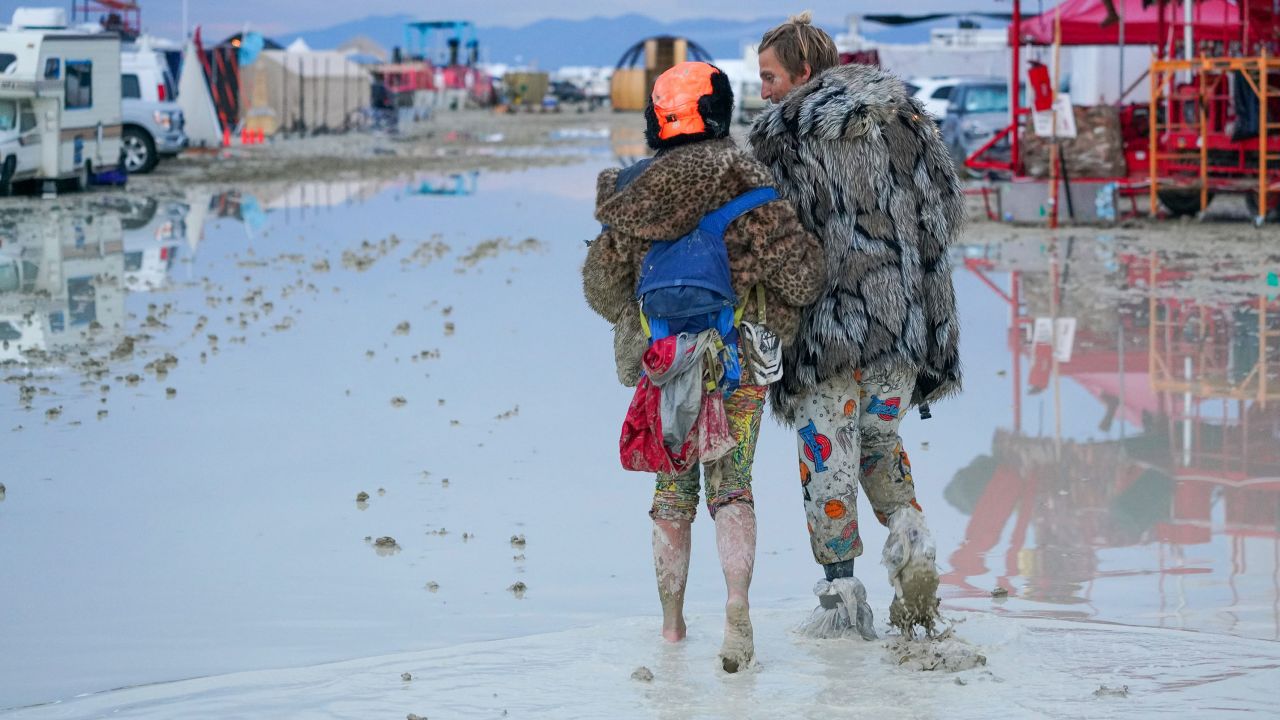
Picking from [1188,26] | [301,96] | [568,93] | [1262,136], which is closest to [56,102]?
[1188,26]

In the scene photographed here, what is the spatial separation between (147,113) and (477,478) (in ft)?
74.8

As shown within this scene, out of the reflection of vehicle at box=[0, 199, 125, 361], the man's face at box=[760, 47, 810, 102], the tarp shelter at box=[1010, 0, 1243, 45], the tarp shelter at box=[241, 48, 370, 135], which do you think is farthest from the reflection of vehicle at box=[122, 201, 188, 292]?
the tarp shelter at box=[241, 48, 370, 135]

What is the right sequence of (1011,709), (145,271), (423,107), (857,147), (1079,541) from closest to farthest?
(1011,709), (857,147), (1079,541), (145,271), (423,107)

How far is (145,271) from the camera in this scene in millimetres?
14133

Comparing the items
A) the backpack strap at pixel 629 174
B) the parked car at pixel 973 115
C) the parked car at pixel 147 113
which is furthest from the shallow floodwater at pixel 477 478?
the parked car at pixel 147 113

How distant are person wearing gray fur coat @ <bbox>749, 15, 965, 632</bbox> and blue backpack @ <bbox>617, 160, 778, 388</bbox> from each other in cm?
20

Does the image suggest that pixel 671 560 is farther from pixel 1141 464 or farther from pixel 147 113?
pixel 147 113

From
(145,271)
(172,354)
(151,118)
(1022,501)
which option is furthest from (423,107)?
(1022,501)

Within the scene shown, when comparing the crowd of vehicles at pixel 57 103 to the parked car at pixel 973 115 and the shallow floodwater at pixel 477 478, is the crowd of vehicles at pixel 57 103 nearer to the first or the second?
the shallow floodwater at pixel 477 478

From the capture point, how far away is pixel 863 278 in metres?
4.43

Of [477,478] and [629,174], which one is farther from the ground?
[629,174]

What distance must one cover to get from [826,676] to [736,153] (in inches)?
53.7

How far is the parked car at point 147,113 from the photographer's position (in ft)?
90.7

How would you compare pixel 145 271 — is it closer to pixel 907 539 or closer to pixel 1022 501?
pixel 1022 501
